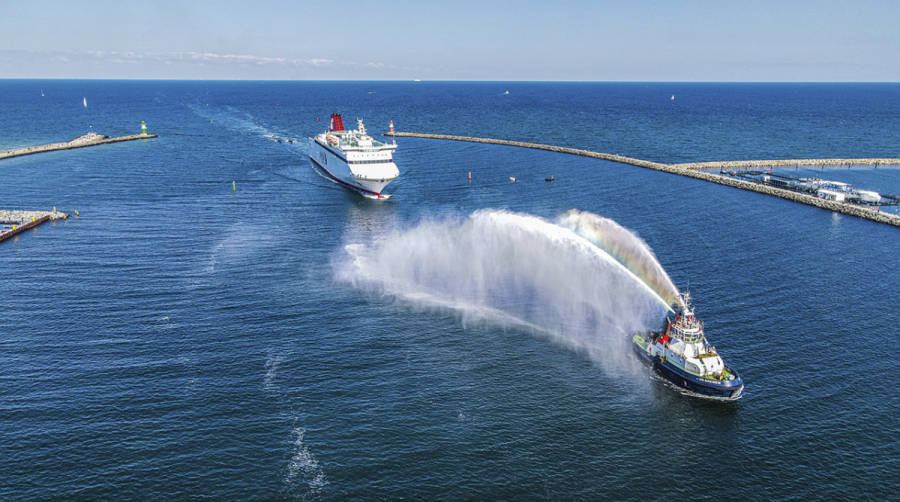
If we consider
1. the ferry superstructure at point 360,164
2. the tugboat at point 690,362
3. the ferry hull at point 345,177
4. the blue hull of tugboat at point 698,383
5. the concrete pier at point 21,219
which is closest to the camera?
the blue hull of tugboat at point 698,383

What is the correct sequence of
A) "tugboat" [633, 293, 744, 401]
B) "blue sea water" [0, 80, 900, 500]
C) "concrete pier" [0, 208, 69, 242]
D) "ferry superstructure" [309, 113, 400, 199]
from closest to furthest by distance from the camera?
"blue sea water" [0, 80, 900, 500] < "tugboat" [633, 293, 744, 401] < "concrete pier" [0, 208, 69, 242] < "ferry superstructure" [309, 113, 400, 199]

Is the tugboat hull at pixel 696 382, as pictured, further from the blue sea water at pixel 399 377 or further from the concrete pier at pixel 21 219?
the concrete pier at pixel 21 219

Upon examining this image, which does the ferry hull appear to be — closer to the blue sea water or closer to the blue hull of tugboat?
the blue sea water

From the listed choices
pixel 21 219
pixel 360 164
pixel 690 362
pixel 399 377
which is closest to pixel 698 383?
pixel 690 362

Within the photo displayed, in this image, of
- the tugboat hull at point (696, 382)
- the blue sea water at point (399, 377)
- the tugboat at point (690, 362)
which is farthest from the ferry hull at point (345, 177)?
the tugboat hull at point (696, 382)

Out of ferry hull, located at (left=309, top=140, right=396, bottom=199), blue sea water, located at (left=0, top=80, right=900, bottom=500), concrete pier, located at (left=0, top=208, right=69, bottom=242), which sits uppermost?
ferry hull, located at (left=309, top=140, right=396, bottom=199)

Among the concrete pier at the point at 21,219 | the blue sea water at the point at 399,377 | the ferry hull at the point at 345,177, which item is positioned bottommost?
the blue sea water at the point at 399,377

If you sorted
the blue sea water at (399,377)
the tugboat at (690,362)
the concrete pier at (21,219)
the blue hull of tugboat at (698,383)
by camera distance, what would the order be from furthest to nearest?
the concrete pier at (21,219) → the tugboat at (690,362) → the blue hull of tugboat at (698,383) → the blue sea water at (399,377)

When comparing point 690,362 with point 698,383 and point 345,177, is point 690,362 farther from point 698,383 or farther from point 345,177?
point 345,177

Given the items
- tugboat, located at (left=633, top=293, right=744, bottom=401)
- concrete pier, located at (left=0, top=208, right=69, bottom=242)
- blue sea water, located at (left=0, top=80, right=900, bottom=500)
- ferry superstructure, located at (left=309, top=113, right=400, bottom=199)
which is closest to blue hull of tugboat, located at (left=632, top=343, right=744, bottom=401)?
tugboat, located at (left=633, top=293, right=744, bottom=401)
